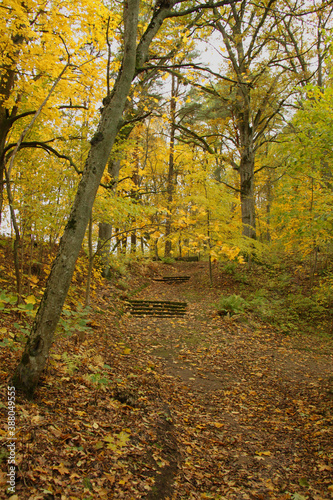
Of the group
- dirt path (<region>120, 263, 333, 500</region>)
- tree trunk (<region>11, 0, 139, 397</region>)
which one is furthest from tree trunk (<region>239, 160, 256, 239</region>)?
tree trunk (<region>11, 0, 139, 397</region>)

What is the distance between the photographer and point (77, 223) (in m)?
2.95

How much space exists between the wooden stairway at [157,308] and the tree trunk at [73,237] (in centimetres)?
626

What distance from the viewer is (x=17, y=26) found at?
5086mm

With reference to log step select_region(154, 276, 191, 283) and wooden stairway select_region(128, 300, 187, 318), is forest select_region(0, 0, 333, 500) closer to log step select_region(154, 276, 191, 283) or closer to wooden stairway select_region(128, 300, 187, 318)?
wooden stairway select_region(128, 300, 187, 318)

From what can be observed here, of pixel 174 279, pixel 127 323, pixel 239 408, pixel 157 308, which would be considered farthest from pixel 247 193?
pixel 239 408

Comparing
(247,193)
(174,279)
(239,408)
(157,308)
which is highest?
(247,193)

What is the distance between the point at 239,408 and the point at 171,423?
4.64ft

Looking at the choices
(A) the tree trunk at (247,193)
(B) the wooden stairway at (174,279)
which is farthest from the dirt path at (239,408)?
(B) the wooden stairway at (174,279)

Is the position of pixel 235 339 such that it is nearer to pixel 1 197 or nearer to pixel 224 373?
pixel 224 373

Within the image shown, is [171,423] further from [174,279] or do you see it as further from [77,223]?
[174,279]

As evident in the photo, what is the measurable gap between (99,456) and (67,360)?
159 centimetres

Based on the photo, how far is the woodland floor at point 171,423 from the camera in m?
2.33

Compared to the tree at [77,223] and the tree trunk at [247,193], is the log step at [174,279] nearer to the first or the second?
the tree trunk at [247,193]

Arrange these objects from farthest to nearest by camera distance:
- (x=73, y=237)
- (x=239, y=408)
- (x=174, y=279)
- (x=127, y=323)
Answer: (x=174, y=279) < (x=127, y=323) < (x=239, y=408) < (x=73, y=237)
